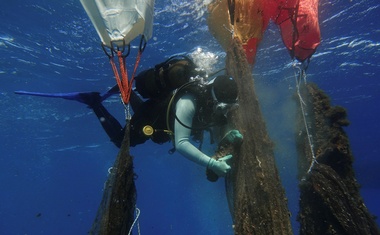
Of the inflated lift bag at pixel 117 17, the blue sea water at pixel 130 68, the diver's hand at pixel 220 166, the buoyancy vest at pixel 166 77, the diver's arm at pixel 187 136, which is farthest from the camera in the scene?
the blue sea water at pixel 130 68

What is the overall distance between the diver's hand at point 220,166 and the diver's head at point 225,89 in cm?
→ 100

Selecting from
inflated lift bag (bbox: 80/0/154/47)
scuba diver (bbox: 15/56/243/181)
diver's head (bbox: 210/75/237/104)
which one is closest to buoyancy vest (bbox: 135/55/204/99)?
scuba diver (bbox: 15/56/243/181)

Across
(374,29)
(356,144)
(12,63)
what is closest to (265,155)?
(374,29)

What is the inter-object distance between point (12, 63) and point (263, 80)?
635 inches

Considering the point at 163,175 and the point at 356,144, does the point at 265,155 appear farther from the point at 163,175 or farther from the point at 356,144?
the point at 163,175

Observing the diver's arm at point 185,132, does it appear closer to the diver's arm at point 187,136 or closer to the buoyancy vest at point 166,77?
the diver's arm at point 187,136

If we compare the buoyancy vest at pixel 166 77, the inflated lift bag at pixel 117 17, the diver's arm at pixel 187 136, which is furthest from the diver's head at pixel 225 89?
the inflated lift bag at pixel 117 17

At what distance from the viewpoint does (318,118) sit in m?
5.57

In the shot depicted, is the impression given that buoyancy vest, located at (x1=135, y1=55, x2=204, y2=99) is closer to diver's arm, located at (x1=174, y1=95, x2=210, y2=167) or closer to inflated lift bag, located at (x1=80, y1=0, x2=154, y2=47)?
diver's arm, located at (x1=174, y1=95, x2=210, y2=167)

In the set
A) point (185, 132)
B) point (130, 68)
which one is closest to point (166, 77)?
point (185, 132)

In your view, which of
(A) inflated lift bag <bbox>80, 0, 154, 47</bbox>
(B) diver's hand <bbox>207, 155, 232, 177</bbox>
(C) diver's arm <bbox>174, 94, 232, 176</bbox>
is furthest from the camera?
(C) diver's arm <bbox>174, 94, 232, 176</bbox>

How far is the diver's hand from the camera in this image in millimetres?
4443

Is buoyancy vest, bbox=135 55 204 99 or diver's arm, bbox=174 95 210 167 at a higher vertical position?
buoyancy vest, bbox=135 55 204 99

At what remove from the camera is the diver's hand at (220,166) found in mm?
4443
